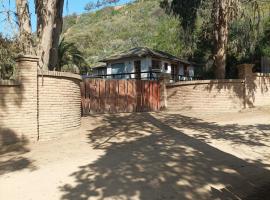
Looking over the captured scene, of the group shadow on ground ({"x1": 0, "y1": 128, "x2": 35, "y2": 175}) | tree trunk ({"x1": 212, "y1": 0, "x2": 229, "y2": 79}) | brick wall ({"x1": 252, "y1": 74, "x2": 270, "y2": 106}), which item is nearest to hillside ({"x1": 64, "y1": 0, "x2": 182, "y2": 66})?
tree trunk ({"x1": 212, "y1": 0, "x2": 229, "y2": 79})

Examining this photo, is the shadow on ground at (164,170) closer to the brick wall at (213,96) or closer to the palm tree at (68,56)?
the brick wall at (213,96)

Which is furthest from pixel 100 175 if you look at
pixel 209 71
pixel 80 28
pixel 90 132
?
pixel 80 28

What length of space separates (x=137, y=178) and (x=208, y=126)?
760cm

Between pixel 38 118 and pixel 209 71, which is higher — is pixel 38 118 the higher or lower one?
the lower one

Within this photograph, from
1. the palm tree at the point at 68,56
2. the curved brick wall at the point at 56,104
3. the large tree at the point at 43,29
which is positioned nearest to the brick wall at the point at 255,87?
the large tree at the point at 43,29

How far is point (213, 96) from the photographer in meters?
20.5

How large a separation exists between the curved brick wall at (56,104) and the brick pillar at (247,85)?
32.4 feet

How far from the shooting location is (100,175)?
8719mm

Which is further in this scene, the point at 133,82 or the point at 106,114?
the point at 133,82

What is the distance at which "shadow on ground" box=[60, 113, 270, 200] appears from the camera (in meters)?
7.65

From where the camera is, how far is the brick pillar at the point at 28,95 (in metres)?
12.4

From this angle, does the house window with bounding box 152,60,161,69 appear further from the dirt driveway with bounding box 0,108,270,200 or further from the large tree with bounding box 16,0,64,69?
the dirt driveway with bounding box 0,108,270,200

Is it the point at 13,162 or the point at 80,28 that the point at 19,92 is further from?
the point at 80,28

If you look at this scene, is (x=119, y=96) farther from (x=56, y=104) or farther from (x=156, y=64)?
(x=156, y=64)
